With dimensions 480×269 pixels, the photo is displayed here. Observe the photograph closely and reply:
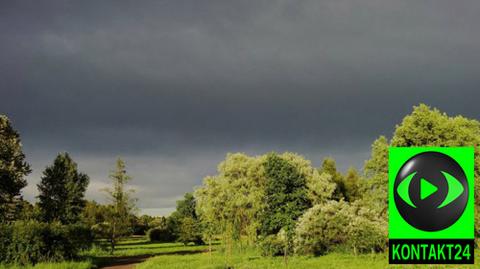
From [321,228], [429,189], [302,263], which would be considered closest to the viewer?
[429,189]

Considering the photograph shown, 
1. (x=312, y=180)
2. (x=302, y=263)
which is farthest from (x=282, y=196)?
(x=302, y=263)

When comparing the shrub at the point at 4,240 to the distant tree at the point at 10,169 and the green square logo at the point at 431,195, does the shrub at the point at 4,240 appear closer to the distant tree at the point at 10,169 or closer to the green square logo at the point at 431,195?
the distant tree at the point at 10,169

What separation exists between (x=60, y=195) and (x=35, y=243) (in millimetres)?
21485

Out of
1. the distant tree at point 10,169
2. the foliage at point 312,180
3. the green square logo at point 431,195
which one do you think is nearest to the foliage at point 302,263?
the foliage at point 312,180

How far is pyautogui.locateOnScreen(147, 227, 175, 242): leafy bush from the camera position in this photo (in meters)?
78.6

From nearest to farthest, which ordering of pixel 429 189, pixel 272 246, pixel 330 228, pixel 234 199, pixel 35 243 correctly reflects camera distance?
pixel 429 189, pixel 35 243, pixel 330 228, pixel 272 246, pixel 234 199

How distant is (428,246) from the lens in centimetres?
706

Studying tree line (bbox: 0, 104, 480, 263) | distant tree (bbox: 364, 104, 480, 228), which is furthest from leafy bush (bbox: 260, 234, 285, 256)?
distant tree (bbox: 364, 104, 480, 228)

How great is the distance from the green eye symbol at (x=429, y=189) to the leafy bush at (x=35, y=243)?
29.5m

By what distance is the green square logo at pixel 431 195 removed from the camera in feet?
22.2

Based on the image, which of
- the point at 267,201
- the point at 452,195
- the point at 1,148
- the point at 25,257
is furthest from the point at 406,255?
the point at 1,148

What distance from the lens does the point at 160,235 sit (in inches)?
3142

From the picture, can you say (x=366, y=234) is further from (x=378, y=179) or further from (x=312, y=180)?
(x=312, y=180)

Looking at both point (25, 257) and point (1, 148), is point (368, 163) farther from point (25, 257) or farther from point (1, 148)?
A: point (1, 148)
